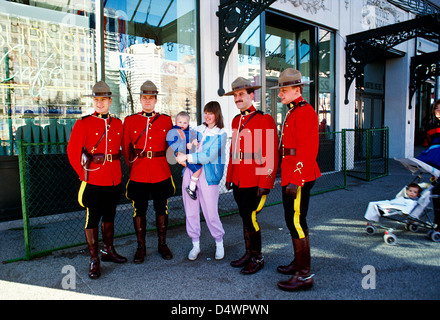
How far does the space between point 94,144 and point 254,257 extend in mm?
1985

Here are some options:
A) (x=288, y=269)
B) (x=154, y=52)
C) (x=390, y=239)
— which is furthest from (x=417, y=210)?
(x=154, y=52)

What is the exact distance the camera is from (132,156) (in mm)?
3490

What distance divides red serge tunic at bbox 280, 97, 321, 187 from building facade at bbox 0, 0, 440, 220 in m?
3.49

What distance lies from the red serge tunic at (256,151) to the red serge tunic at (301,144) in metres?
0.18

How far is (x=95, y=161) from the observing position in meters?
3.20

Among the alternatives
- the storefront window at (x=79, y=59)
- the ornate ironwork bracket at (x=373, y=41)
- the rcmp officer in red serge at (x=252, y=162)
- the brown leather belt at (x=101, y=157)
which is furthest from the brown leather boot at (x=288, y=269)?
the ornate ironwork bracket at (x=373, y=41)

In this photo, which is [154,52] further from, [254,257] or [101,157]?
[254,257]

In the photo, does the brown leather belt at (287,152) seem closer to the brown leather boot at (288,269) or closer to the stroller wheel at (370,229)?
the brown leather boot at (288,269)

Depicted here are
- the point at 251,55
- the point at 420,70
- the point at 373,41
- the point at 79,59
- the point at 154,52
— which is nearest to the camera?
the point at 79,59

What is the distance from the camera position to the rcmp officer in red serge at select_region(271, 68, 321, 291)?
276 centimetres

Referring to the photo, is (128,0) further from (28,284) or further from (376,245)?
(376,245)

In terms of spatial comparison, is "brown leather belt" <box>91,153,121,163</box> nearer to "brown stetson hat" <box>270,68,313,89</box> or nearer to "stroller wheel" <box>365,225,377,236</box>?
"brown stetson hat" <box>270,68,313,89</box>

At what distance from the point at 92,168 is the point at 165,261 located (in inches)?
50.5

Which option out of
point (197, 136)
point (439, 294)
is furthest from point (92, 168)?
point (439, 294)
